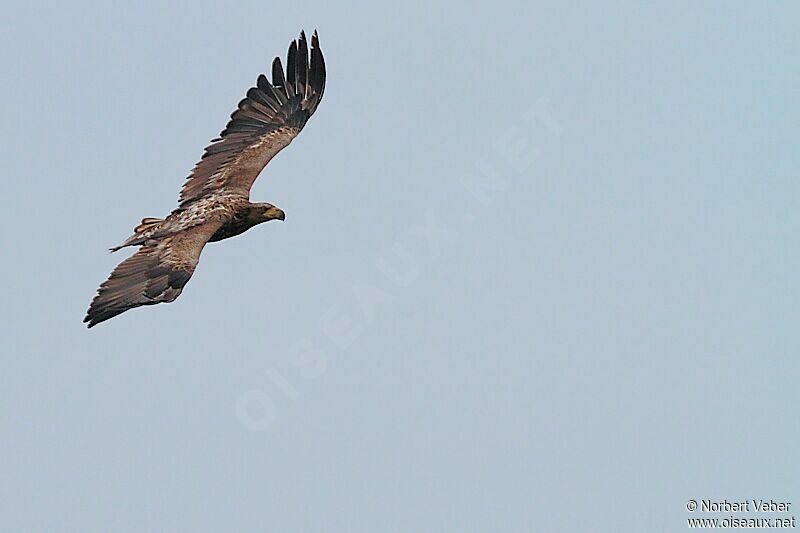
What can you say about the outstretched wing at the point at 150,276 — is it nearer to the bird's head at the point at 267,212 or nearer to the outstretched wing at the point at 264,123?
the bird's head at the point at 267,212

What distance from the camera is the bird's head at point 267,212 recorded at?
26.0m

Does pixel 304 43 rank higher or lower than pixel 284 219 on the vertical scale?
higher

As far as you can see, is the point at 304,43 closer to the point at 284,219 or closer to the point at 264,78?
the point at 264,78

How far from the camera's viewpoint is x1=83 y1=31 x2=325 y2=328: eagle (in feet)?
73.9

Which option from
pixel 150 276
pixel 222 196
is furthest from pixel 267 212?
pixel 150 276

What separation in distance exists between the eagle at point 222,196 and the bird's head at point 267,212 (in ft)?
0.05

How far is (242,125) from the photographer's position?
27.6m

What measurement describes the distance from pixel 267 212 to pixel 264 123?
7.92ft

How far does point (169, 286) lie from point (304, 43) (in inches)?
271

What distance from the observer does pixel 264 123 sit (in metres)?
27.8

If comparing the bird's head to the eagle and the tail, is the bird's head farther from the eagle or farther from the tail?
the tail

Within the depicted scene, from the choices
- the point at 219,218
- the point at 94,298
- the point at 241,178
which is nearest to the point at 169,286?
the point at 94,298

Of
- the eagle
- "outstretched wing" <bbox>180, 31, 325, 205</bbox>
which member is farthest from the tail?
"outstretched wing" <bbox>180, 31, 325, 205</bbox>

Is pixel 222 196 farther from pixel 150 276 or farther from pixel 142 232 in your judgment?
pixel 150 276
